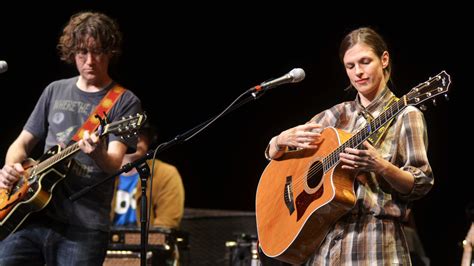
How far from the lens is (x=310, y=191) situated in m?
3.41

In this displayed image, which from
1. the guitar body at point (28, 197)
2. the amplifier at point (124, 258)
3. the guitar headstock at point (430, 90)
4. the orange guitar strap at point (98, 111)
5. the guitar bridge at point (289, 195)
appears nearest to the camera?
the guitar headstock at point (430, 90)

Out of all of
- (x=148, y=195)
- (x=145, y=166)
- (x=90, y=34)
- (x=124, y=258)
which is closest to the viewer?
(x=145, y=166)

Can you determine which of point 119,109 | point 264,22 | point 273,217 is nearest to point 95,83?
point 119,109

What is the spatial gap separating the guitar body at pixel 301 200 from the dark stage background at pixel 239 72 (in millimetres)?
3365

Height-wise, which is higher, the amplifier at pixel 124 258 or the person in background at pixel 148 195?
the person in background at pixel 148 195

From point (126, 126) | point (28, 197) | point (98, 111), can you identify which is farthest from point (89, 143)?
point (28, 197)

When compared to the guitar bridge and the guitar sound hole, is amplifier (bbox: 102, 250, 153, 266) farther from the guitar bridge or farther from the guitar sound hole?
the guitar sound hole

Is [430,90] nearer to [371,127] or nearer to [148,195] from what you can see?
[371,127]

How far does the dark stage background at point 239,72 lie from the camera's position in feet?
22.2

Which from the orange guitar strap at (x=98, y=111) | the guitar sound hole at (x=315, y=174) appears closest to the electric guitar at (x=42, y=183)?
the orange guitar strap at (x=98, y=111)

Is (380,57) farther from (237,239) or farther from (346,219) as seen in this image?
(237,239)

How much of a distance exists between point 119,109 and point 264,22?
3.75 meters

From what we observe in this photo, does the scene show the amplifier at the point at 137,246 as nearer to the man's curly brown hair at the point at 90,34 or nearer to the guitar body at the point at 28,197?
the guitar body at the point at 28,197

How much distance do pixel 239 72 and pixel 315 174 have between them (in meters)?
4.25
